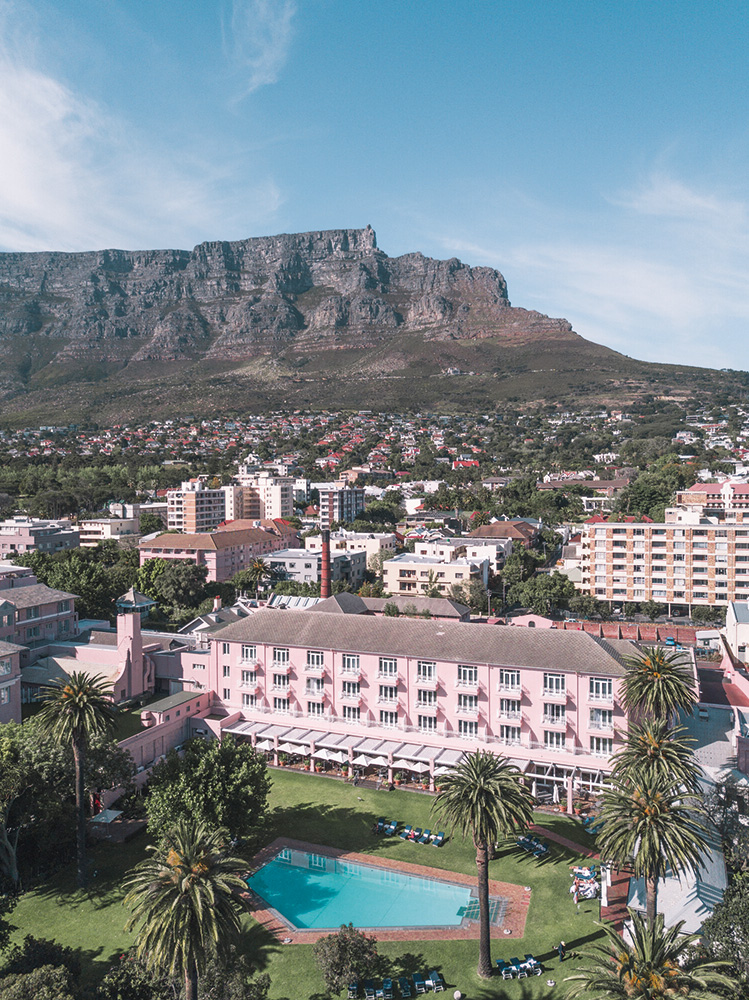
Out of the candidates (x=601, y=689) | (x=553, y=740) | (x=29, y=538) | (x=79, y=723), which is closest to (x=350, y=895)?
(x=79, y=723)

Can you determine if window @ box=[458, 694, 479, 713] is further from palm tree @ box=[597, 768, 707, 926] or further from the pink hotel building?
palm tree @ box=[597, 768, 707, 926]

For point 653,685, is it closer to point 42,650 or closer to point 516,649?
point 516,649

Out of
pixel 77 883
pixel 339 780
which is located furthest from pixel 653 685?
pixel 77 883

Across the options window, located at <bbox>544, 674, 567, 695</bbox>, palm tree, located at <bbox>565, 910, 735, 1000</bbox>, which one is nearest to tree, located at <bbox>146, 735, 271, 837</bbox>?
window, located at <bbox>544, 674, 567, 695</bbox>

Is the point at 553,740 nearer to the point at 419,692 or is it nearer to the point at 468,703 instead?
the point at 468,703

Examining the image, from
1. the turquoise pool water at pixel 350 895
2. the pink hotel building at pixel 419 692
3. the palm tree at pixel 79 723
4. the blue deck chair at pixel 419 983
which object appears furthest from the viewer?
the pink hotel building at pixel 419 692

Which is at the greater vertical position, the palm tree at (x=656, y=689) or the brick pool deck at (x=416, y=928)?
the palm tree at (x=656, y=689)

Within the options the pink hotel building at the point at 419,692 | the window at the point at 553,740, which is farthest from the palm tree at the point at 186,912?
the window at the point at 553,740

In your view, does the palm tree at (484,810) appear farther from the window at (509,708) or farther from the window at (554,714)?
the window at (509,708)
